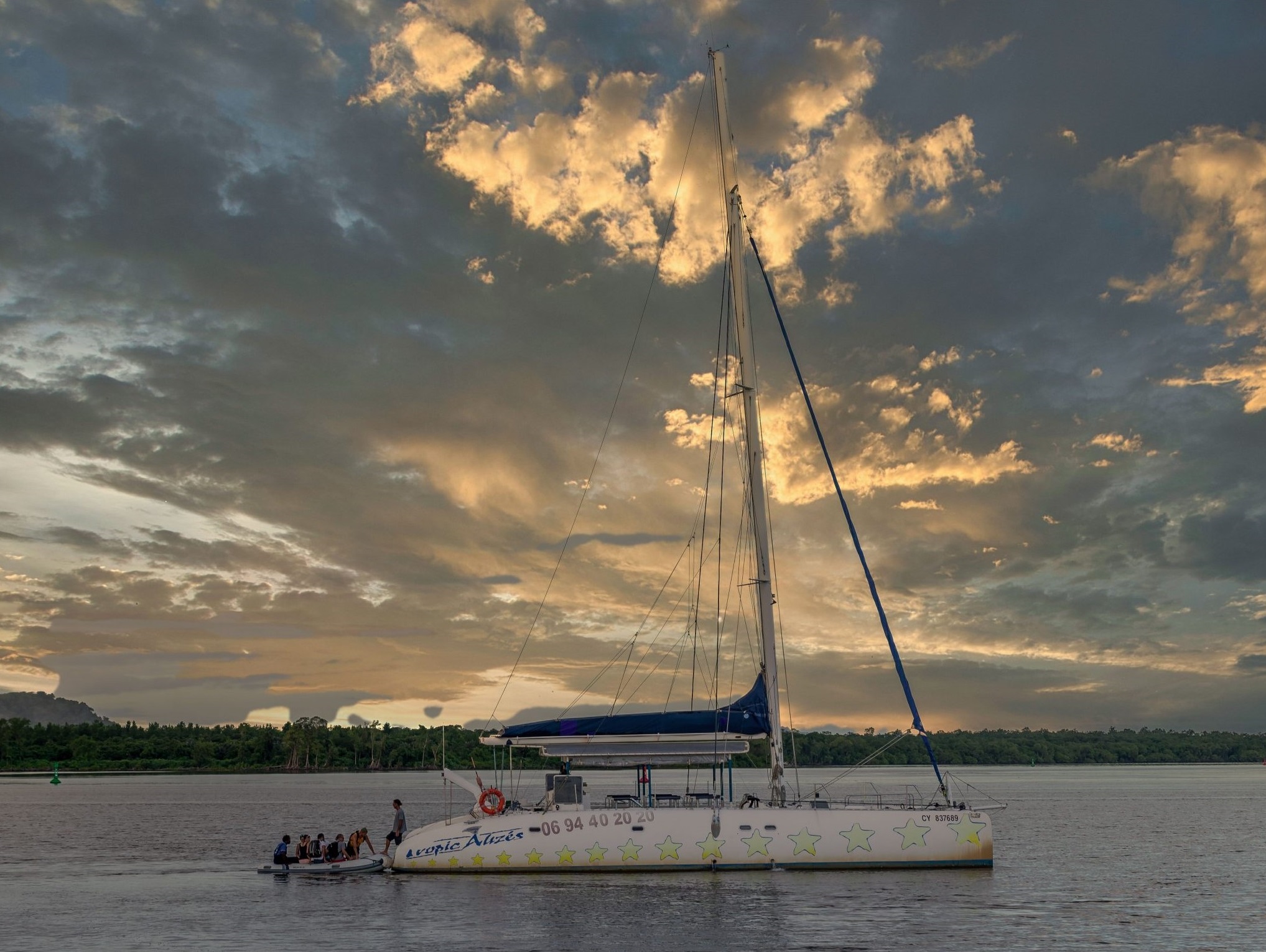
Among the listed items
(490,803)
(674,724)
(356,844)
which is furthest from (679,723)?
(356,844)

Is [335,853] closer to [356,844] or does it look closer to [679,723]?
[356,844]

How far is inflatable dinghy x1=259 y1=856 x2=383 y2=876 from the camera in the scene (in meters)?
Answer: 34.9

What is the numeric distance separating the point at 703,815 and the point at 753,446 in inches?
444

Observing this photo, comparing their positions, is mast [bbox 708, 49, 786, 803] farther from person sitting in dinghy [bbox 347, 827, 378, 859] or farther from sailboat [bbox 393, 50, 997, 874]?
person sitting in dinghy [bbox 347, 827, 378, 859]

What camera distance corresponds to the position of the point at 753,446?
34.2m

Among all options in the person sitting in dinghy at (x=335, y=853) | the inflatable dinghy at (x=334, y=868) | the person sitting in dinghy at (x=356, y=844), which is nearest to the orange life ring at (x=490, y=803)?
the person sitting in dinghy at (x=356, y=844)

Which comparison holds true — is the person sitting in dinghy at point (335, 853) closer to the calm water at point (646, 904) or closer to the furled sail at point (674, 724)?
the calm water at point (646, 904)

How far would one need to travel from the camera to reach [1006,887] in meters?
33.0

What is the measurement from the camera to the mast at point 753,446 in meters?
33.4

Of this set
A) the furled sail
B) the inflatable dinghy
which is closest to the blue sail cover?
the furled sail

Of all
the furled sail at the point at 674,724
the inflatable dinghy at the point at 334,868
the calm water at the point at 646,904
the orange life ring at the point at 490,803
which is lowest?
the calm water at the point at 646,904

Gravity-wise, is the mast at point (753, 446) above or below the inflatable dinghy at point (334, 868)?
above

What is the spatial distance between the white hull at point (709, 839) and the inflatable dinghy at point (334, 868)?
4.90m

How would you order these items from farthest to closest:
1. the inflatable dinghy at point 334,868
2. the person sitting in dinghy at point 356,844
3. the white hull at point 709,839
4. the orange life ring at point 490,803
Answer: the person sitting in dinghy at point 356,844 < the inflatable dinghy at point 334,868 < the orange life ring at point 490,803 < the white hull at point 709,839
